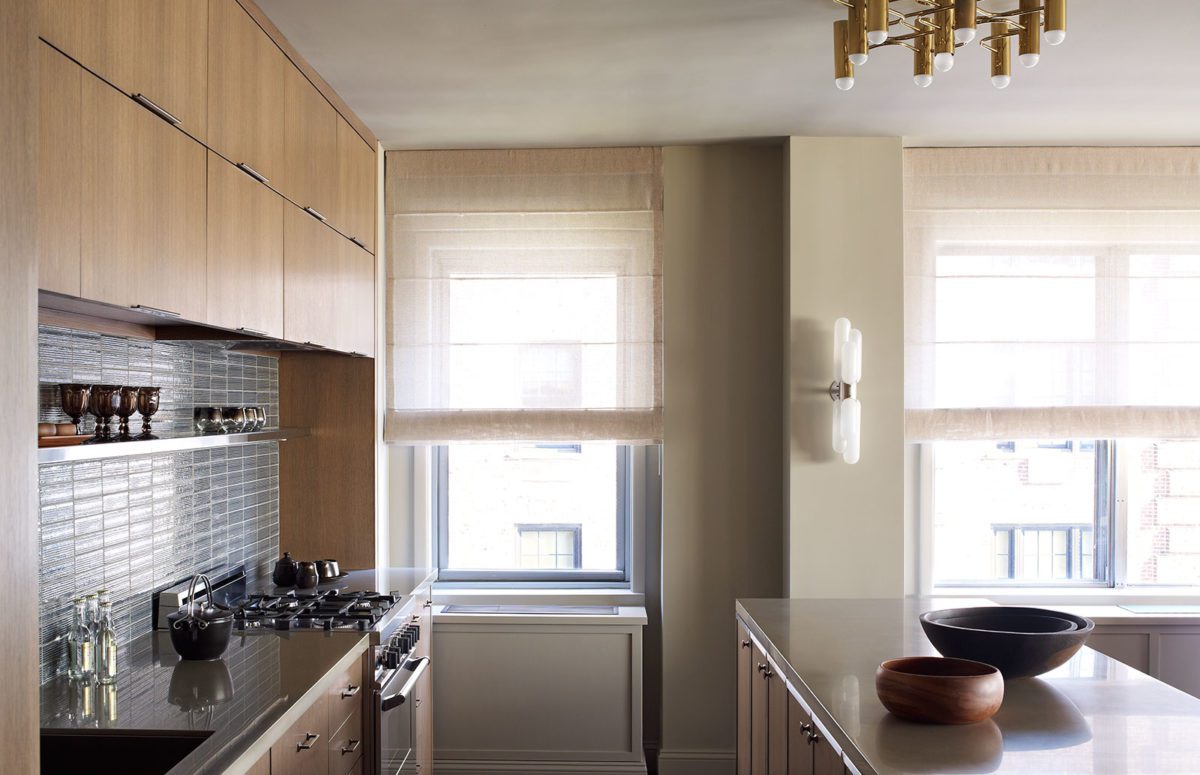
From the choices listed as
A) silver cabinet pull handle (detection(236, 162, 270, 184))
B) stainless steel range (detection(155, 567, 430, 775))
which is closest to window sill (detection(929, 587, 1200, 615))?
stainless steel range (detection(155, 567, 430, 775))

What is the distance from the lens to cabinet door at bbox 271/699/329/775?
2.10 meters

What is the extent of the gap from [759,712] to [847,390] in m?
1.37

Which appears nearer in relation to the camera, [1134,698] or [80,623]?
[1134,698]

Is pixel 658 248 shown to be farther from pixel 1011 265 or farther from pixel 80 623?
pixel 80 623

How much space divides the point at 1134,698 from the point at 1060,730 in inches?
14.2

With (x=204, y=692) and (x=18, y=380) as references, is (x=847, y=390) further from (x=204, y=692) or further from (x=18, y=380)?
(x=18, y=380)

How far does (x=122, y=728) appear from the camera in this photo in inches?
76.9

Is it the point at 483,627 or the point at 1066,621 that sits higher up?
the point at 1066,621

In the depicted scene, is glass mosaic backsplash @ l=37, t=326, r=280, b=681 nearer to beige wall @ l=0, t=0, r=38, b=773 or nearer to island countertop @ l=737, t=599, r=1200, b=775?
beige wall @ l=0, t=0, r=38, b=773

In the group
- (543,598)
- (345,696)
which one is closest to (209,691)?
(345,696)

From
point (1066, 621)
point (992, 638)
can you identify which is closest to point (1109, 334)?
point (1066, 621)

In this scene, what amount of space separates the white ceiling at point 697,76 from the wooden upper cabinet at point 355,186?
112mm

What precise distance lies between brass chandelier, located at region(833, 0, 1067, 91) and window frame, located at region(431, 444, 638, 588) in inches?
93.2

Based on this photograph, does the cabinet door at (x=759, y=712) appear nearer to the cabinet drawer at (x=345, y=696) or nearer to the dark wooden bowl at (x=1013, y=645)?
the dark wooden bowl at (x=1013, y=645)
